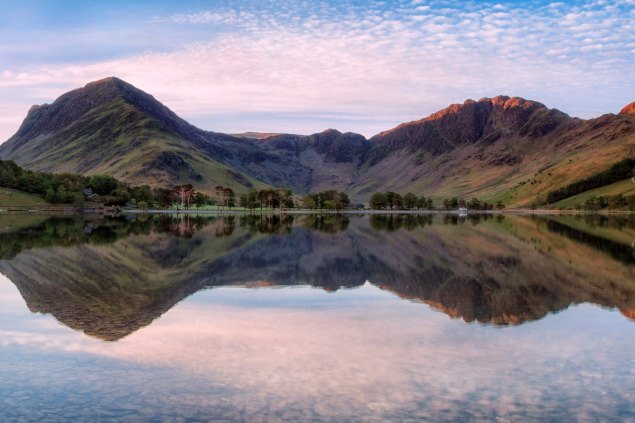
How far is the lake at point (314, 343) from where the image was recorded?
52.7 ft

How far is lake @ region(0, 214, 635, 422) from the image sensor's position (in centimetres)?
1608

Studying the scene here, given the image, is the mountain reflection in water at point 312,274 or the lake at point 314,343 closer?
the lake at point 314,343

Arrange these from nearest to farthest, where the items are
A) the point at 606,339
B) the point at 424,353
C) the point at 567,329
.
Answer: the point at 424,353
the point at 606,339
the point at 567,329

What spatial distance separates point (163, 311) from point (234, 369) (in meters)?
11.0

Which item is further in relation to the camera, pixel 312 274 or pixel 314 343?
pixel 312 274

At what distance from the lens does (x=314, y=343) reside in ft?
74.9

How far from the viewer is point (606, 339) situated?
2398 cm

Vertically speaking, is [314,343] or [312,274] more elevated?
[314,343]

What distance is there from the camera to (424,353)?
21.4 meters

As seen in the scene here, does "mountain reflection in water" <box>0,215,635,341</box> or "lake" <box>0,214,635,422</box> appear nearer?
"lake" <box>0,214,635,422</box>

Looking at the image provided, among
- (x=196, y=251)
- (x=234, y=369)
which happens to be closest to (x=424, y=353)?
(x=234, y=369)

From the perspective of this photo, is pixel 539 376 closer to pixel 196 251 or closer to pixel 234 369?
pixel 234 369

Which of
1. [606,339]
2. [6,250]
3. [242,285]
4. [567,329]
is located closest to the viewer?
[606,339]

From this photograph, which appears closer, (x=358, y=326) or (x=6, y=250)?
(x=358, y=326)
